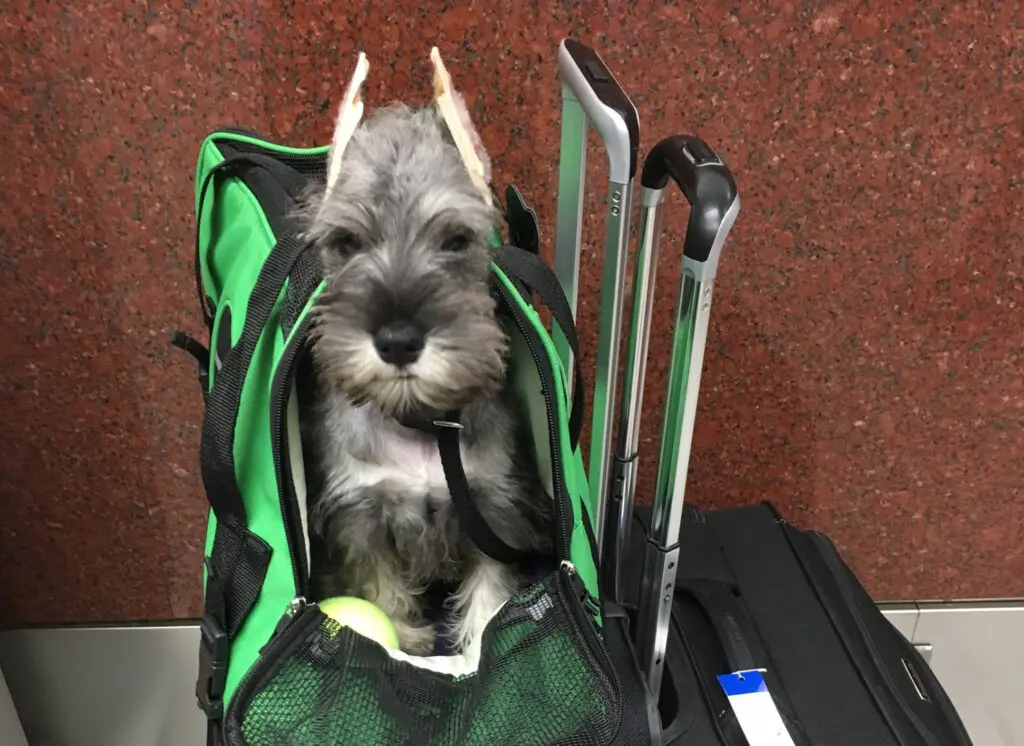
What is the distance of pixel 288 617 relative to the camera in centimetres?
76


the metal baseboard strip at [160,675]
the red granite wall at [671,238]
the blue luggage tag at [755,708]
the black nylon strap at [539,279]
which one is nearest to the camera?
the black nylon strap at [539,279]

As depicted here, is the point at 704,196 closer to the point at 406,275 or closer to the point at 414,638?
the point at 406,275

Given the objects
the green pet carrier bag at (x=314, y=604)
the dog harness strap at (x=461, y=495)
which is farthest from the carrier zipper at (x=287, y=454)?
the dog harness strap at (x=461, y=495)

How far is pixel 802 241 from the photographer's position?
4.12ft

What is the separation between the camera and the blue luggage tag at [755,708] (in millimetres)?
911

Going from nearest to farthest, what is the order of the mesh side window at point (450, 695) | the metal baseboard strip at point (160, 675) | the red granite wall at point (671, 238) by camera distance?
the mesh side window at point (450, 695) → the red granite wall at point (671, 238) → the metal baseboard strip at point (160, 675)

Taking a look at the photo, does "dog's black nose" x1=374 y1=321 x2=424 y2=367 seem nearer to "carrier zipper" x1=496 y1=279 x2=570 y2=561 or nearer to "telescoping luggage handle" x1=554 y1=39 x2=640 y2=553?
"carrier zipper" x1=496 y1=279 x2=570 y2=561

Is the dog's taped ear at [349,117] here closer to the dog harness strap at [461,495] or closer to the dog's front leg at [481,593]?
the dog harness strap at [461,495]

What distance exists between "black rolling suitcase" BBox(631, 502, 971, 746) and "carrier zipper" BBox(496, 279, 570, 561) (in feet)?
0.92

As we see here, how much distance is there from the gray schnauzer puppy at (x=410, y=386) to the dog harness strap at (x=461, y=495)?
0.10 feet

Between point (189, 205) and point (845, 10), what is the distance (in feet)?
3.05

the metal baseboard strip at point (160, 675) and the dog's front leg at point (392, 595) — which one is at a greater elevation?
the dog's front leg at point (392, 595)

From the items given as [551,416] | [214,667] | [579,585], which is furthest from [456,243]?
[214,667]

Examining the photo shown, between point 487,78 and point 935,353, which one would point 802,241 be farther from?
point 487,78
